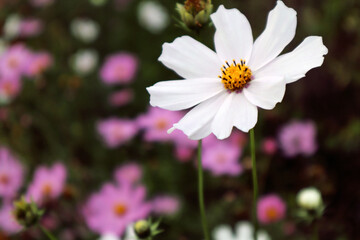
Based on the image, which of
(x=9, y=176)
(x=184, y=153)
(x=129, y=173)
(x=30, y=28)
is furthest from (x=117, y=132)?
(x=30, y=28)

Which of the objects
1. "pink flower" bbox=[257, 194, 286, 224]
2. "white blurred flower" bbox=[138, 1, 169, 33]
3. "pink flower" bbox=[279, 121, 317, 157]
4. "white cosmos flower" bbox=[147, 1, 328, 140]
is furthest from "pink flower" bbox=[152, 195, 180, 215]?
"white blurred flower" bbox=[138, 1, 169, 33]

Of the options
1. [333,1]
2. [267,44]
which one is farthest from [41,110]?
[267,44]

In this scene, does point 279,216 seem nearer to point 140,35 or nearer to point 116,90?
→ point 116,90

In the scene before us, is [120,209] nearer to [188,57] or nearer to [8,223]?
[8,223]

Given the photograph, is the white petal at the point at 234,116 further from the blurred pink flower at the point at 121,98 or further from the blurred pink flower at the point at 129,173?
the blurred pink flower at the point at 121,98

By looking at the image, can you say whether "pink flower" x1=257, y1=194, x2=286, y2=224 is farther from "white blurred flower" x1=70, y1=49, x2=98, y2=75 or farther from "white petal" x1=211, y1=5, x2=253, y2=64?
"white blurred flower" x1=70, y1=49, x2=98, y2=75

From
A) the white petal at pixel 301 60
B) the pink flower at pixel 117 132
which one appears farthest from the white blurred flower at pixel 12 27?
the white petal at pixel 301 60

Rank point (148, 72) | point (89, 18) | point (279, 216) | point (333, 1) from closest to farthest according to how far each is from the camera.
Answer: point (279, 216) → point (333, 1) → point (148, 72) → point (89, 18)
